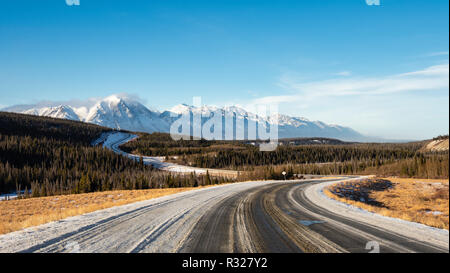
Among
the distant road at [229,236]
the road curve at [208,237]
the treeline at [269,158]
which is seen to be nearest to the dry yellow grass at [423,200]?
the distant road at [229,236]

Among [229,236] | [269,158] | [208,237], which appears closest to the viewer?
[208,237]

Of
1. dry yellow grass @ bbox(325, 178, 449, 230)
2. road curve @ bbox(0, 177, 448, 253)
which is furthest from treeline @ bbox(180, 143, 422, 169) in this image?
road curve @ bbox(0, 177, 448, 253)

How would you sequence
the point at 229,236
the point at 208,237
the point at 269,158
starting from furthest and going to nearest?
the point at 269,158 < the point at 229,236 < the point at 208,237

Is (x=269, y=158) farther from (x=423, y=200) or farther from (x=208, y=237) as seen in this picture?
(x=208, y=237)

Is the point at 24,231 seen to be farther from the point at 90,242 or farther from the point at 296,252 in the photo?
the point at 296,252

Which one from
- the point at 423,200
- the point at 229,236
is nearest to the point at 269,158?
the point at 423,200

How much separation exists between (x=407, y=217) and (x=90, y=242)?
12.0 metres

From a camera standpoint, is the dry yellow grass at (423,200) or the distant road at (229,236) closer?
the distant road at (229,236)

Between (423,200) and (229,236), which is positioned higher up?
(423,200)

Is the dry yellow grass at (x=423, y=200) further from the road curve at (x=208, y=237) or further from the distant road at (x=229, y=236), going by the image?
the road curve at (x=208, y=237)

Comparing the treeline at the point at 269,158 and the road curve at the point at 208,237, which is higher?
the road curve at the point at 208,237

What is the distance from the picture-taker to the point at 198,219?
10.7 m

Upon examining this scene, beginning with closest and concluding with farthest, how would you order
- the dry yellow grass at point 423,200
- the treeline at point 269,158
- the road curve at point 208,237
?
the road curve at point 208,237, the dry yellow grass at point 423,200, the treeline at point 269,158
